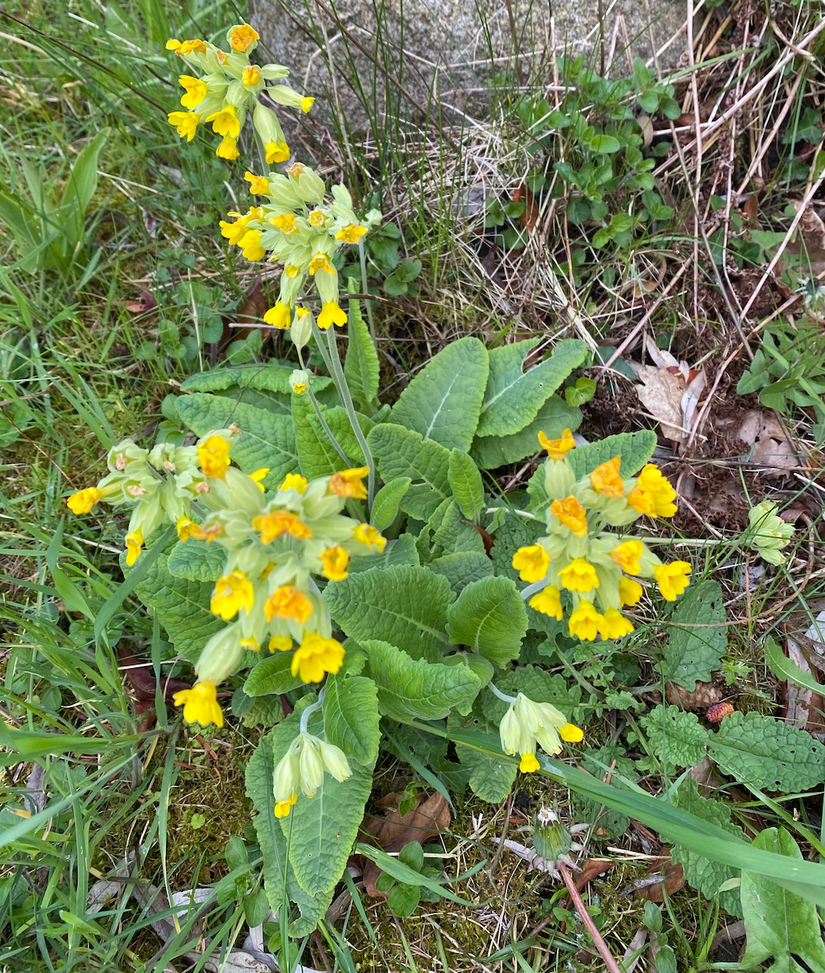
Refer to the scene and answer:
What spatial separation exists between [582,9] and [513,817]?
11.4 ft

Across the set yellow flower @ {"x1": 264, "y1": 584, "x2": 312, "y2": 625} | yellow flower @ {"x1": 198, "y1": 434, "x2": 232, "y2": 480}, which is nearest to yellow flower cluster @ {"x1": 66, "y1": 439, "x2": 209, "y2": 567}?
yellow flower @ {"x1": 198, "y1": 434, "x2": 232, "y2": 480}

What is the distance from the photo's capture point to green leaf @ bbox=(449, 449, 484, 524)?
2.75m

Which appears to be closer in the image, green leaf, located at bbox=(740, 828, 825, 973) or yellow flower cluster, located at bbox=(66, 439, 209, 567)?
yellow flower cluster, located at bbox=(66, 439, 209, 567)

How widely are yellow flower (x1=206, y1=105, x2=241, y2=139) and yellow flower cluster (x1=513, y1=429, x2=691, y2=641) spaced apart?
1428 millimetres

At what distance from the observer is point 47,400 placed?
11.1 feet

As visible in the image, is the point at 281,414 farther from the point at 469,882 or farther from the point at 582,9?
the point at 582,9

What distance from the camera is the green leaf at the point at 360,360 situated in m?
3.05

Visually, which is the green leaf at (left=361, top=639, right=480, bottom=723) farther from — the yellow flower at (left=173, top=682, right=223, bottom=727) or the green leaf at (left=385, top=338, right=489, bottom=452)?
the green leaf at (left=385, top=338, right=489, bottom=452)

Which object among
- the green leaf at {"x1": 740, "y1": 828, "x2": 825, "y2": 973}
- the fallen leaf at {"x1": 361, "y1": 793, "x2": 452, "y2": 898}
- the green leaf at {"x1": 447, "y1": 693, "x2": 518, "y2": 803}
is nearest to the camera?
the green leaf at {"x1": 740, "y1": 828, "x2": 825, "y2": 973}

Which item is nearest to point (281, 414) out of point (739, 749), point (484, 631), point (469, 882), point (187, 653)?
point (187, 653)

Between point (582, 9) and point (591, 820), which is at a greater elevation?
point (582, 9)

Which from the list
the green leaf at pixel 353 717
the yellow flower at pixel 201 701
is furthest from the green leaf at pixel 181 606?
the yellow flower at pixel 201 701

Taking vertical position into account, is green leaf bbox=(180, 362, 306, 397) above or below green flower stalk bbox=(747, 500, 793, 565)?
above

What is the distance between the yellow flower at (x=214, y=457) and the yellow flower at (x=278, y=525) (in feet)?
0.70
